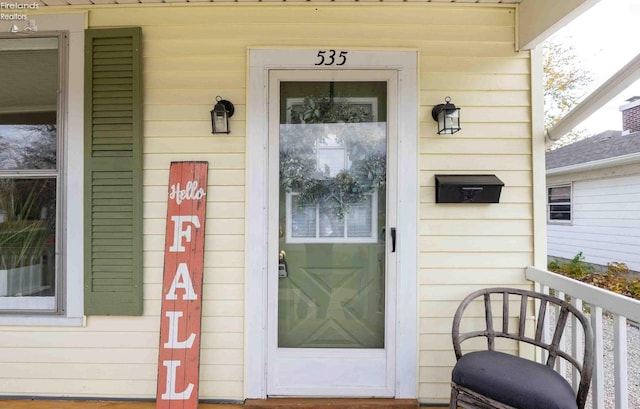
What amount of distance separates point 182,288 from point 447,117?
2.04 metres

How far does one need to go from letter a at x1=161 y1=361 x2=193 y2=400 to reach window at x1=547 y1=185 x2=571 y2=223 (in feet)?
27.9

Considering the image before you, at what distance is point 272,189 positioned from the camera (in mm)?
2137

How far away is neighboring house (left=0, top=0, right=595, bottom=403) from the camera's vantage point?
2.12m

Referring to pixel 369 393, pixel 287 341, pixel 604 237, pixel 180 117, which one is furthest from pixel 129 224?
pixel 604 237

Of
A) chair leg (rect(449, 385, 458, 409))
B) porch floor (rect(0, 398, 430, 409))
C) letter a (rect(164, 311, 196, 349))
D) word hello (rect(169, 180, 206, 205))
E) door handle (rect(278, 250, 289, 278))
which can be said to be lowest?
porch floor (rect(0, 398, 430, 409))

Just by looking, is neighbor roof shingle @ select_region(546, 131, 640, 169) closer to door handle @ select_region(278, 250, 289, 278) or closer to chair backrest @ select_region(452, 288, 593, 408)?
chair backrest @ select_region(452, 288, 593, 408)

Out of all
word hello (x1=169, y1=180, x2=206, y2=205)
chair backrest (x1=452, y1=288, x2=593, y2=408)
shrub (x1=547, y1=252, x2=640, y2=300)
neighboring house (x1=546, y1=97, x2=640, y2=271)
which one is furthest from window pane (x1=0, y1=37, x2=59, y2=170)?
neighboring house (x1=546, y1=97, x2=640, y2=271)

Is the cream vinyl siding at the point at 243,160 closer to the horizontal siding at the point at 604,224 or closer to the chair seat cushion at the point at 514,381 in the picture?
the chair seat cushion at the point at 514,381

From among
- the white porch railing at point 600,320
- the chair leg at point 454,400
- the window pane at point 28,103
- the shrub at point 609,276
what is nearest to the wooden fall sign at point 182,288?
the window pane at point 28,103

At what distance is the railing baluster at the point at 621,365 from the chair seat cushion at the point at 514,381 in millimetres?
221

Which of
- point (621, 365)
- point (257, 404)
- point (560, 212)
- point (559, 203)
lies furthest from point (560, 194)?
point (257, 404)

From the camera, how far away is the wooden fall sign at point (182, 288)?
200 centimetres

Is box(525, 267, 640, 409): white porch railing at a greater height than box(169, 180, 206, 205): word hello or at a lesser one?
lesser

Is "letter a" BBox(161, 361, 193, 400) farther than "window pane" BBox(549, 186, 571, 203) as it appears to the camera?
No
